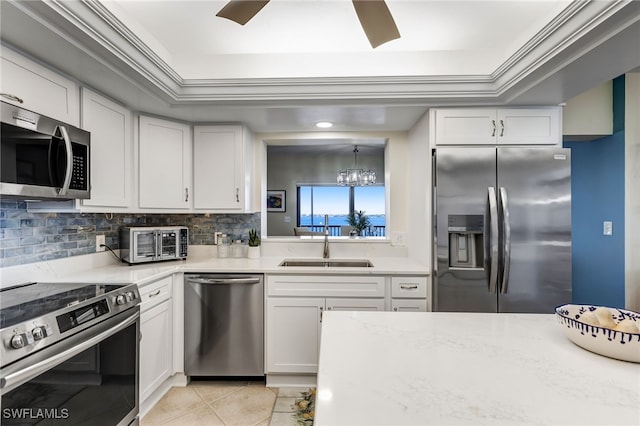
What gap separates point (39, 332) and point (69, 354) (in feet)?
0.56

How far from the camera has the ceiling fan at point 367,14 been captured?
1.28 meters

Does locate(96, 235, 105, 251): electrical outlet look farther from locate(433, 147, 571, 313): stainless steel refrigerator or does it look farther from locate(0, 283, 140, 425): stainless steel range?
locate(433, 147, 571, 313): stainless steel refrigerator

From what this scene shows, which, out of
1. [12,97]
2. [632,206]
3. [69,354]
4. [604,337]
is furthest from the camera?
[632,206]

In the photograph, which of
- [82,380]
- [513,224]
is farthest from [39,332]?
[513,224]

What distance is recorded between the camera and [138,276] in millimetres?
2020

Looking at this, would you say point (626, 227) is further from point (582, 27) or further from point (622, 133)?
point (582, 27)

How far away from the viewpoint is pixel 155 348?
212cm

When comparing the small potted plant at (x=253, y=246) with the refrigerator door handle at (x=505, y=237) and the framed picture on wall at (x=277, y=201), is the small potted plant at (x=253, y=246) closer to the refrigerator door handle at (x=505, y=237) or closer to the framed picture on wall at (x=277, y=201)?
the refrigerator door handle at (x=505, y=237)

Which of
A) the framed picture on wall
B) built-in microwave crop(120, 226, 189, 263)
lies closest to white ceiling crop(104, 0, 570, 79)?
built-in microwave crop(120, 226, 189, 263)

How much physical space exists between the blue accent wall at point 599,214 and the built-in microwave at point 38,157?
3923 millimetres

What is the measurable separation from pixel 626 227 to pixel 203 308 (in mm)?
3500

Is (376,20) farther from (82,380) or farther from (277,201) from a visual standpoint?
(277,201)

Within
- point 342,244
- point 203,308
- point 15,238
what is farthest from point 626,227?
point 15,238

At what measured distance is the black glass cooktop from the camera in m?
1.22
